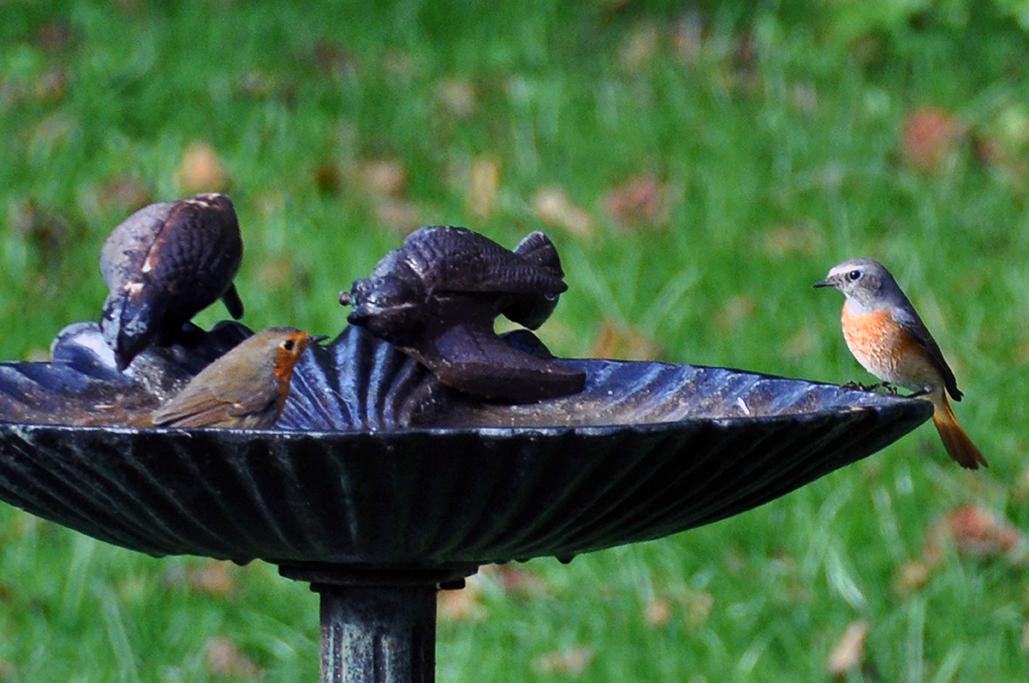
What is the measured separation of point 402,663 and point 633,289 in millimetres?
2834

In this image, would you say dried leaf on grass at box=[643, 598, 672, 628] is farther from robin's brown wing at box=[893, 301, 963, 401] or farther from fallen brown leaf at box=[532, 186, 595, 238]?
fallen brown leaf at box=[532, 186, 595, 238]

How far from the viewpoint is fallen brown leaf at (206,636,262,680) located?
13.5 feet

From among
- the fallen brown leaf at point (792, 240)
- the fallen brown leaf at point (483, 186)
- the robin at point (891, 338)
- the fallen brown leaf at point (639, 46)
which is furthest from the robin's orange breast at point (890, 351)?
the fallen brown leaf at point (639, 46)

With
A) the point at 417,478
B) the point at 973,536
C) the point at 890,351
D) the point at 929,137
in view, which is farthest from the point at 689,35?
the point at 417,478

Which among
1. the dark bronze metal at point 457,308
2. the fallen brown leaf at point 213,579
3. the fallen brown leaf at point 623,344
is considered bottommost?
the dark bronze metal at point 457,308

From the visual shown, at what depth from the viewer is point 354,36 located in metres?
7.12

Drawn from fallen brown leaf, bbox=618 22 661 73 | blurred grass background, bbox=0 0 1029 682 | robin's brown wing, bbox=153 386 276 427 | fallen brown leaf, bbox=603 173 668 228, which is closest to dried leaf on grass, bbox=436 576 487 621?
blurred grass background, bbox=0 0 1029 682

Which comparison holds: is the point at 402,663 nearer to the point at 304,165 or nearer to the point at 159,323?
the point at 159,323

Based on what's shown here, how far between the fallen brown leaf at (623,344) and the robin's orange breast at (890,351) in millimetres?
1573

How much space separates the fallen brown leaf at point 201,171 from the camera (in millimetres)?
5969

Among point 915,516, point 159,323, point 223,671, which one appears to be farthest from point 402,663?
point 915,516

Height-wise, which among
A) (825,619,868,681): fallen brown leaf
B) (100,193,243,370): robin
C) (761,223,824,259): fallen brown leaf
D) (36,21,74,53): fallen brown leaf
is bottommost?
(825,619,868,681): fallen brown leaf

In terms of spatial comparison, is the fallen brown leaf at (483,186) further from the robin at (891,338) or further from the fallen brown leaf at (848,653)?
the robin at (891,338)

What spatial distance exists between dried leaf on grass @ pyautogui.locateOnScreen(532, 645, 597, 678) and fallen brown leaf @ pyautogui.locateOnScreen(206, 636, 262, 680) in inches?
25.5
